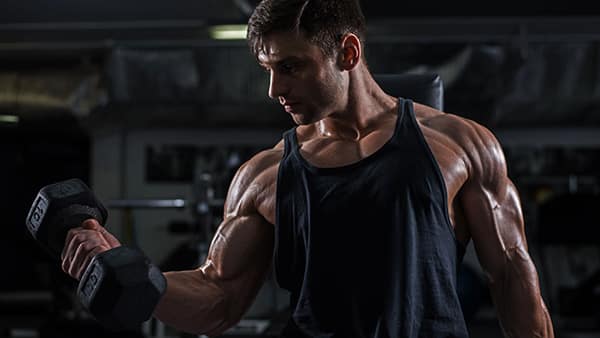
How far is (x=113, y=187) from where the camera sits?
19.0ft

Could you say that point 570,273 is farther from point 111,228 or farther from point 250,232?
point 250,232

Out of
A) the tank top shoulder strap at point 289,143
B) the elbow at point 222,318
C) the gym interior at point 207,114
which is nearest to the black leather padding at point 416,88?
the tank top shoulder strap at point 289,143

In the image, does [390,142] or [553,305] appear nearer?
[390,142]

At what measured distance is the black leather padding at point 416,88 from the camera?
5.93 ft

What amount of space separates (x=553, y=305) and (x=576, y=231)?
55 cm

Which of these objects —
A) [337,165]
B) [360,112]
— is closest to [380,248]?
[337,165]

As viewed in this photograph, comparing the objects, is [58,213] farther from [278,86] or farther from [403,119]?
[403,119]

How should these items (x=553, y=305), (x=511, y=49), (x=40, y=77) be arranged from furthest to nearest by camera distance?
(x=553, y=305), (x=40, y=77), (x=511, y=49)

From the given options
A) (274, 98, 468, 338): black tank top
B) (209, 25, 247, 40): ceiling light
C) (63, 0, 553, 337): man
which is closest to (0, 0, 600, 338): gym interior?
(209, 25, 247, 40): ceiling light

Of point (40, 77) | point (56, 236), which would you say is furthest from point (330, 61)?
point (40, 77)

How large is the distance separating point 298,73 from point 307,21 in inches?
3.7

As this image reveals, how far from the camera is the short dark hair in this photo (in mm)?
1424

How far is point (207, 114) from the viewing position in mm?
5438

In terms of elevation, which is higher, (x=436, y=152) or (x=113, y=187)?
(x=436, y=152)
